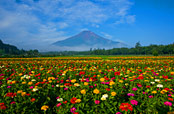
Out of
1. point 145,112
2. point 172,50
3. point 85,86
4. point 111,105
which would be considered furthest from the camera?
point 172,50

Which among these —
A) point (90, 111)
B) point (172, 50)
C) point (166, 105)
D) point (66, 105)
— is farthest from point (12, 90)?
point (172, 50)

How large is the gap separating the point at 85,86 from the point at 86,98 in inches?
17.6

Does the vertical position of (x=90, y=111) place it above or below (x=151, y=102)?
below

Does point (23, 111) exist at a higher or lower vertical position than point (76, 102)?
lower

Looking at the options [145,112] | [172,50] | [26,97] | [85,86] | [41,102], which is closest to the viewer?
[145,112]

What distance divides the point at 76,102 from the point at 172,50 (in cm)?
8722

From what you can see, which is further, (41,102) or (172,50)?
(172,50)

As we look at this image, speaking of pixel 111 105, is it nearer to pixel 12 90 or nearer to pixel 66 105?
pixel 66 105

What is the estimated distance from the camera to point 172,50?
6912 centimetres

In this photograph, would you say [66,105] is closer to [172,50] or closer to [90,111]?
[90,111]

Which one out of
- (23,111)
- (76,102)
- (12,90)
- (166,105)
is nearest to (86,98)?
(76,102)

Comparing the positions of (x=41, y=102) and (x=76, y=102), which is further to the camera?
(x=41, y=102)

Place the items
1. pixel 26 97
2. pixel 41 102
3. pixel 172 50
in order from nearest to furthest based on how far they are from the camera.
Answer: pixel 26 97 < pixel 41 102 < pixel 172 50

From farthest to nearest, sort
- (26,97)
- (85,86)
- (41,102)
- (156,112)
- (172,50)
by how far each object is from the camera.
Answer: (172,50) < (85,86) < (41,102) < (26,97) < (156,112)
